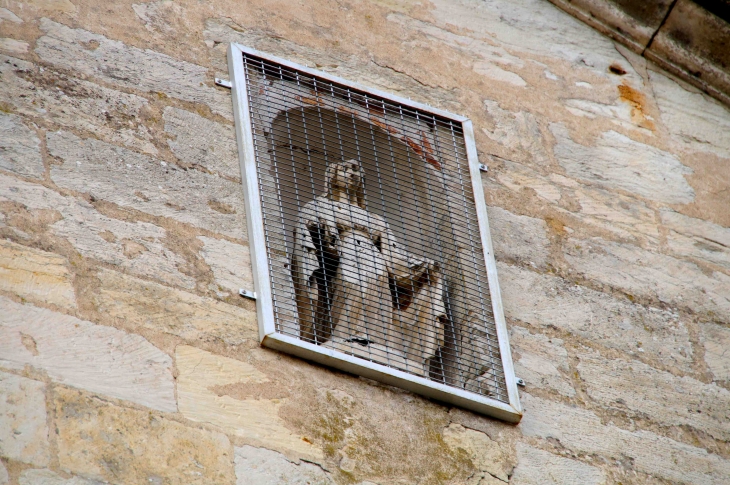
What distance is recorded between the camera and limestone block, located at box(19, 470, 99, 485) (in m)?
2.67

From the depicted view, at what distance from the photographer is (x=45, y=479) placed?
2.69 m

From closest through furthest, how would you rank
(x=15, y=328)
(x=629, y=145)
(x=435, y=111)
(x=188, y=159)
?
(x=15, y=328) < (x=188, y=159) < (x=435, y=111) < (x=629, y=145)

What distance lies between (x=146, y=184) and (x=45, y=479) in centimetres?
110

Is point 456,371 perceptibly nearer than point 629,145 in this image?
Yes

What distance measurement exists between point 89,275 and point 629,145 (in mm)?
2411

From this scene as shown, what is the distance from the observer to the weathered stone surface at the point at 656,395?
372 cm

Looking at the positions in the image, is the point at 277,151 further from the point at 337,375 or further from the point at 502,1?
the point at 502,1

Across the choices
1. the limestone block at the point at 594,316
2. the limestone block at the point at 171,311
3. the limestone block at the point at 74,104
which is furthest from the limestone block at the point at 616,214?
the limestone block at the point at 74,104

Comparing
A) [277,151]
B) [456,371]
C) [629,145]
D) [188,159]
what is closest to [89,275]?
[188,159]

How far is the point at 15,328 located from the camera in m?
2.96

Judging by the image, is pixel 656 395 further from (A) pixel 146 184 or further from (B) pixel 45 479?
(B) pixel 45 479

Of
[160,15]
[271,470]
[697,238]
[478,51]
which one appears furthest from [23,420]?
[697,238]

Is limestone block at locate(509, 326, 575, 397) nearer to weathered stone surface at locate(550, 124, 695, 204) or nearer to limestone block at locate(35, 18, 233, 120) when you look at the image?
weathered stone surface at locate(550, 124, 695, 204)

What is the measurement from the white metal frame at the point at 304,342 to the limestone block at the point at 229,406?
0.17 metres
